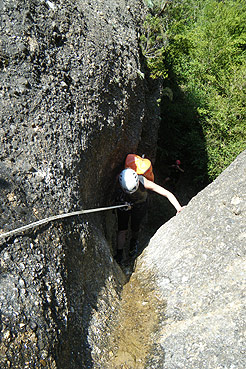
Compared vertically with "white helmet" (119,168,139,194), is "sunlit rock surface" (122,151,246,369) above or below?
below

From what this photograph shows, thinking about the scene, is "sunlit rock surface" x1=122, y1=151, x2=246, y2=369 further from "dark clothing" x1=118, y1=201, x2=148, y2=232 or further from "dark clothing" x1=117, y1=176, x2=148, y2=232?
"dark clothing" x1=118, y1=201, x2=148, y2=232

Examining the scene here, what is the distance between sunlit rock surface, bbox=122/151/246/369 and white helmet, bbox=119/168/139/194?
0.95m

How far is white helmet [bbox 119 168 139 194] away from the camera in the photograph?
5883 millimetres

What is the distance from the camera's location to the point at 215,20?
1355cm

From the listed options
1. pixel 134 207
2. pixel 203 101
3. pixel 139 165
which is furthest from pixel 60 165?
pixel 203 101

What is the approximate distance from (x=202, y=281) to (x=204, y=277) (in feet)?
0.19

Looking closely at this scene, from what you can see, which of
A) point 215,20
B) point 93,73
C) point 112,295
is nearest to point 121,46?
point 93,73

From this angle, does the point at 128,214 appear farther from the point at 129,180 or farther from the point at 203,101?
the point at 203,101

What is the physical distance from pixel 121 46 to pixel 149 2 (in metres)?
2.45

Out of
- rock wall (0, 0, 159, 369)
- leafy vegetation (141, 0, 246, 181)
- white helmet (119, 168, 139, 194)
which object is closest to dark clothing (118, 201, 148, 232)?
rock wall (0, 0, 159, 369)

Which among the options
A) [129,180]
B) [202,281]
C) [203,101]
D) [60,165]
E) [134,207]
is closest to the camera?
[202,281]

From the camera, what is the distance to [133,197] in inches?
250

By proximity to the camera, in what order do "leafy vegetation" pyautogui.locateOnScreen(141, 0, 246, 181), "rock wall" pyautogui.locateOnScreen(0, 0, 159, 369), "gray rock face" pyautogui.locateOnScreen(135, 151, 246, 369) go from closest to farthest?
"rock wall" pyautogui.locateOnScreen(0, 0, 159, 369), "gray rock face" pyautogui.locateOnScreen(135, 151, 246, 369), "leafy vegetation" pyautogui.locateOnScreen(141, 0, 246, 181)

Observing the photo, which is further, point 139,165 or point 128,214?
point 128,214
